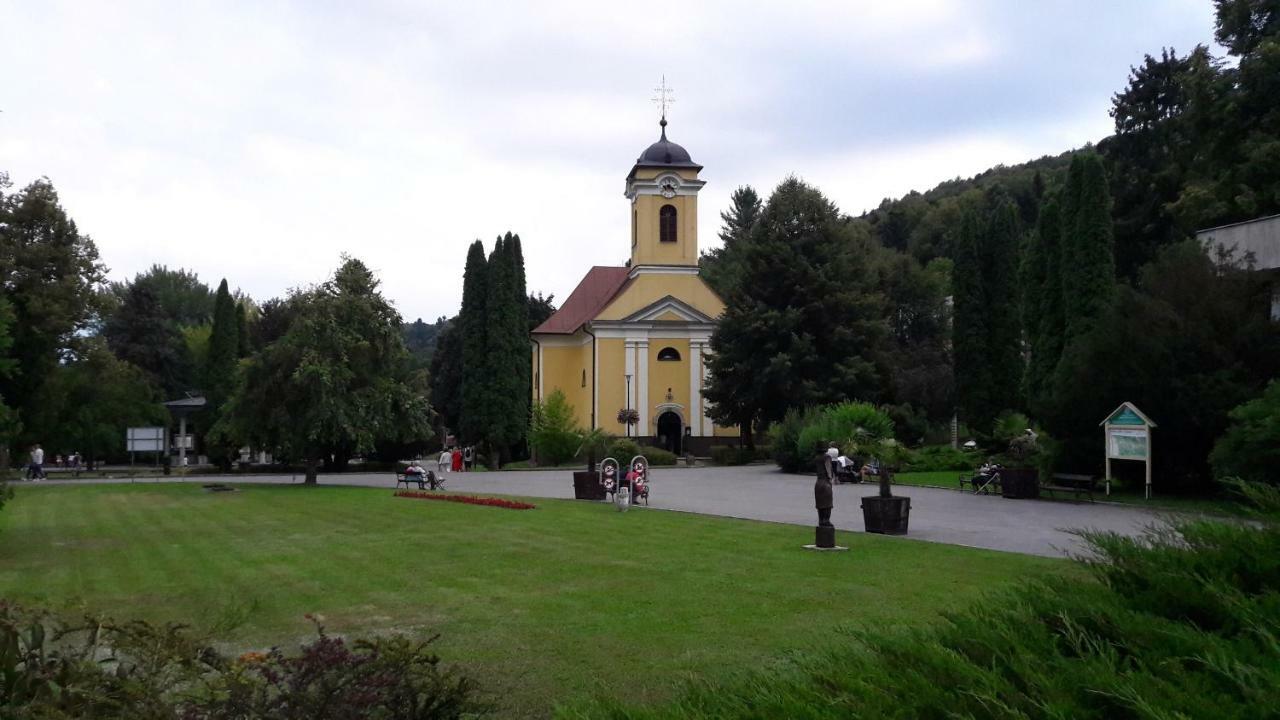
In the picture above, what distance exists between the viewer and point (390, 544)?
617 inches

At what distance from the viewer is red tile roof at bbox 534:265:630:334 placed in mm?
63750

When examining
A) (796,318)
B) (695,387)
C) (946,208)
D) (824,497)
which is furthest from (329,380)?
(946,208)

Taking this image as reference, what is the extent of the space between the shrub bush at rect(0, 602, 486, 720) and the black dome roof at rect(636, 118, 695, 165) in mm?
56875

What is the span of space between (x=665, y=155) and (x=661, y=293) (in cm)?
813

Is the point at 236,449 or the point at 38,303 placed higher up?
the point at 38,303

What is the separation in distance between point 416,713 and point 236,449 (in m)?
51.2

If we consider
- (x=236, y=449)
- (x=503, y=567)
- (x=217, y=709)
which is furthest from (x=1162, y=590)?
(x=236, y=449)

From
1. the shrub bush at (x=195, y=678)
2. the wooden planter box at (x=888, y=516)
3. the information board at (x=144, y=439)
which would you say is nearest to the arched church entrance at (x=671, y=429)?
the information board at (x=144, y=439)

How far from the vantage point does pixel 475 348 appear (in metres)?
56.1

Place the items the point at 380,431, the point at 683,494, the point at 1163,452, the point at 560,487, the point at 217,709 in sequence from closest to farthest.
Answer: the point at 217,709, the point at 1163,452, the point at 683,494, the point at 560,487, the point at 380,431

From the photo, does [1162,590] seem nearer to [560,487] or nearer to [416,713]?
[416,713]

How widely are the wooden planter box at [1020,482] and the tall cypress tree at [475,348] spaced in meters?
35.0

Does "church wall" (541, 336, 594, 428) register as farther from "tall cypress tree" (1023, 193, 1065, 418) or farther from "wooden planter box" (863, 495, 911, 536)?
"wooden planter box" (863, 495, 911, 536)

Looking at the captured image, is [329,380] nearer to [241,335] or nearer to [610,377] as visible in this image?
[610,377]
